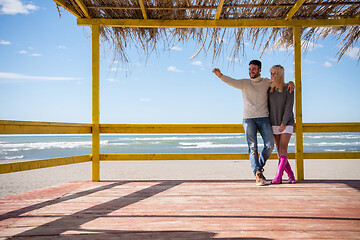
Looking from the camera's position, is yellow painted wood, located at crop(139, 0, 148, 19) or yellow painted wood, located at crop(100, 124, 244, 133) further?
yellow painted wood, located at crop(100, 124, 244, 133)

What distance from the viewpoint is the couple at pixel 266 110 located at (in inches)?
130

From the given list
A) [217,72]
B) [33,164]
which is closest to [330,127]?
[217,72]

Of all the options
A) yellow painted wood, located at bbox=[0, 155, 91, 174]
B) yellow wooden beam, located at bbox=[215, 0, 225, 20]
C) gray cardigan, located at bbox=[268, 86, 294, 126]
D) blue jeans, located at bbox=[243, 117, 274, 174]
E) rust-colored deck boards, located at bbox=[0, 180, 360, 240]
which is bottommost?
rust-colored deck boards, located at bbox=[0, 180, 360, 240]

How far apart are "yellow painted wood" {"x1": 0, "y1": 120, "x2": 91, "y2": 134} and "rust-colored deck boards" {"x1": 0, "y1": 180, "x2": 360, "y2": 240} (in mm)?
643

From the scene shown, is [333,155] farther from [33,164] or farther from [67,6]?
[67,6]

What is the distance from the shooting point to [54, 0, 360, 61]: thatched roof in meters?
3.55

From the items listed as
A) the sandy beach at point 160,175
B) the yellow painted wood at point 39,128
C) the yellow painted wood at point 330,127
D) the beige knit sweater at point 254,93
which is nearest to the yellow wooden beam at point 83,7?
the yellow painted wood at point 39,128

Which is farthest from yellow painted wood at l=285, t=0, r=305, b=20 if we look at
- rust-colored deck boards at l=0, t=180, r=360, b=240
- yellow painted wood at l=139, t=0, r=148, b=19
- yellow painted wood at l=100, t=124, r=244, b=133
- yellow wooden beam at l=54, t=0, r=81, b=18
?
yellow wooden beam at l=54, t=0, r=81, b=18

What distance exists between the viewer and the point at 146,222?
6.46 ft

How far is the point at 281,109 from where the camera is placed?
3326 mm

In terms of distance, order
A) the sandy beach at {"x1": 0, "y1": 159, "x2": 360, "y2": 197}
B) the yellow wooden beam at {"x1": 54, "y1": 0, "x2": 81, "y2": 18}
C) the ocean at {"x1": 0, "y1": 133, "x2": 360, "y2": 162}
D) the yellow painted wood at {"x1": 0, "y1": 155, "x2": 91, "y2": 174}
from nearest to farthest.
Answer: the yellow painted wood at {"x1": 0, "y1": 155, "x2": 91, "y2": 174}, the yellow wooden beam at {"x1": 54, "y1": 0, "x2": 81, "y2": 18}, the sandy beach at {"x1": 0, "y1": 159, "x2": 360, "y2": 197}, the ocean at {"x1": 0, "y1": 133, "x2": 360, "y2": 162}

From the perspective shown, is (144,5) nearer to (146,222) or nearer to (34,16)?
(146,222)

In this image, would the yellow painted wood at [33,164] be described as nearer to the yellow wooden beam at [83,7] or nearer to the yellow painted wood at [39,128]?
the yellow painted wood at [39,128]

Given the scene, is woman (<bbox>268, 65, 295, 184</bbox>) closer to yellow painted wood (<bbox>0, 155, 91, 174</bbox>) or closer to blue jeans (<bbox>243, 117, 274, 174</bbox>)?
blue jeans (<bbox>243, 117, 274, 174</bbox>)
